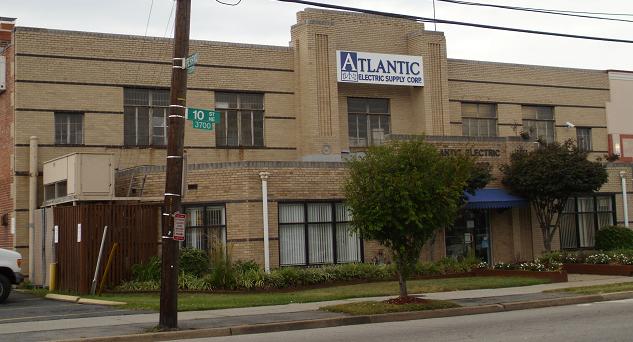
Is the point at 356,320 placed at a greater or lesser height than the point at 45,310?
lesser

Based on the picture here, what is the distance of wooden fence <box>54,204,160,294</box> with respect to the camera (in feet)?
73.0

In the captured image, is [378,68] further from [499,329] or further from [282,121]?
[499,329]

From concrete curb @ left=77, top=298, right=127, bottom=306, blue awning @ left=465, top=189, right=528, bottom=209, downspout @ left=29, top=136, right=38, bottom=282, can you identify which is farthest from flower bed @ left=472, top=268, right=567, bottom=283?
downspout @ left=29, top=136, right=38, bottom=282

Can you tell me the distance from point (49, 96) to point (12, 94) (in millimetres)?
1220

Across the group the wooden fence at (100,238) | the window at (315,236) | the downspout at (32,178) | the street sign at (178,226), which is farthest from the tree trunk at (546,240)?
the downspout at (32,178)

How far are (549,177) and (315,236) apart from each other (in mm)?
8400

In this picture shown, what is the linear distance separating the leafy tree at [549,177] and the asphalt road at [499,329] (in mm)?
10365

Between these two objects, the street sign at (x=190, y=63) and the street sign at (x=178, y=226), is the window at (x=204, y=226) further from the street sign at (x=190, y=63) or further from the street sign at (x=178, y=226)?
the street sign at (x=190, y=63)

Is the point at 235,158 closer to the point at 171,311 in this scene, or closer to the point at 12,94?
the point at 12,94

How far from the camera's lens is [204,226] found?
80.2 ft

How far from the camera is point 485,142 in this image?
28.7m

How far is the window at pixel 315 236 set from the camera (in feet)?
81.7

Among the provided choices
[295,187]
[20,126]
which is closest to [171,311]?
[295,187]

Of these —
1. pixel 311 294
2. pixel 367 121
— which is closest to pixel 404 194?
pixel 311 294
